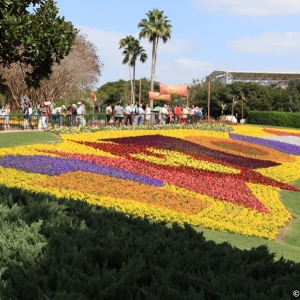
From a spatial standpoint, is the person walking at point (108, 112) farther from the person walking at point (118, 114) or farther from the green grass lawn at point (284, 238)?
the green grass lawn at point (284, 238)

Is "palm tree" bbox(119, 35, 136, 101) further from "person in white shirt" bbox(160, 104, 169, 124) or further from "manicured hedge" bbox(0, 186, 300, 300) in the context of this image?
"manicured hedge" bbox(0, 186, 300, 300)

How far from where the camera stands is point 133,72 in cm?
6138

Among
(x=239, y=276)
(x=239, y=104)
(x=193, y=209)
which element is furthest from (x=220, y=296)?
(x=239, y=104)

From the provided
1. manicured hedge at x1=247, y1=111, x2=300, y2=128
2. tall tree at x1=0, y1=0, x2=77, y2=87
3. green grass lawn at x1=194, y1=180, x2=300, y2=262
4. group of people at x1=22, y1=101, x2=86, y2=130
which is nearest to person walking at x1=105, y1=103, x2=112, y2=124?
group of people at x1=22, y1=101, x2=86, y2=130

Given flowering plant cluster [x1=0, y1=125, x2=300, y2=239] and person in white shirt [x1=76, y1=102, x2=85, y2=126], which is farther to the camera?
person in white shirt [x1=76, y1=102, x2=85, y2=126]

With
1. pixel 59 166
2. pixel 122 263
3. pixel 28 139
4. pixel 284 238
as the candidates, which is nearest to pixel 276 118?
pixel 28 139

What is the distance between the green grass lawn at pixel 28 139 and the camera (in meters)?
15.9

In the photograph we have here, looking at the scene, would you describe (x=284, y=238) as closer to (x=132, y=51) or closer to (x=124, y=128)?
(x=124, y=128)

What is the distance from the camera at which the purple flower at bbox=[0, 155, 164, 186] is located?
10.6 metres

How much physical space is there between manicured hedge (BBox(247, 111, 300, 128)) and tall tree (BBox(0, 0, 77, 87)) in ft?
128

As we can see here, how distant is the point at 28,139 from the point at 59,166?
266 inches

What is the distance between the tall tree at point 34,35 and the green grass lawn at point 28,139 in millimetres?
9473

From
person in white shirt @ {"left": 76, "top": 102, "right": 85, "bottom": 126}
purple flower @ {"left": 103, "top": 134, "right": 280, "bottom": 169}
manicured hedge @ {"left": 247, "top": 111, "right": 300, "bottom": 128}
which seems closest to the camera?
purple flower @ {"left": 103, "top": 134, "right": 280, "bottom": 169}

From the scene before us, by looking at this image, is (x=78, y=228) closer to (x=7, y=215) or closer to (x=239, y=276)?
(x=7, y=215)
